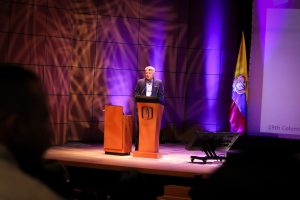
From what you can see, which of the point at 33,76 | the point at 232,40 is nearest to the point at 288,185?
the point at 33,76

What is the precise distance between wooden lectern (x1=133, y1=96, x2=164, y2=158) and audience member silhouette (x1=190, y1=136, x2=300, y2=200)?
5.89 meters

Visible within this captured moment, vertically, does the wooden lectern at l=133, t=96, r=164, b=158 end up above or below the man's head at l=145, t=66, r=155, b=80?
below

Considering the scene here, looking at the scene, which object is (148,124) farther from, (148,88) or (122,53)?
(122,53)

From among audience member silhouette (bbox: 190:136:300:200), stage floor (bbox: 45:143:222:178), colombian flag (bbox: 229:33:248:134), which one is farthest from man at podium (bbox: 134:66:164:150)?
audience member silhouette (bbox: 190:136:300:200)

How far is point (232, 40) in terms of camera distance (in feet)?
34.4

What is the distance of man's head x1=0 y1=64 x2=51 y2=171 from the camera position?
116cm

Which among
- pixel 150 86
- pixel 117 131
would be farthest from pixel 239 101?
pixel 117 131

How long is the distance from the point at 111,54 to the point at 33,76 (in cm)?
863

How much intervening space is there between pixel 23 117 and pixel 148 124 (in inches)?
243

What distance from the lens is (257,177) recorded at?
124cm

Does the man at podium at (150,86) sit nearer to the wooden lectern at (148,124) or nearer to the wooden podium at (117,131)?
the wooden podium at (117,131)

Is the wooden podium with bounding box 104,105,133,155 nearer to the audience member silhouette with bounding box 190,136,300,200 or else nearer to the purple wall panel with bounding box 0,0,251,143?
the purple wall panel with bounding box 0,0,251,143

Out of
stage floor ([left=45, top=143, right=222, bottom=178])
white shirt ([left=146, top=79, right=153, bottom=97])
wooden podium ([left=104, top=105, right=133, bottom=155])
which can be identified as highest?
white shirt ([left=146, top=79, right=153, bottom=97])

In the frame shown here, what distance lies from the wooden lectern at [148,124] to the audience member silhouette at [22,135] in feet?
19.6
